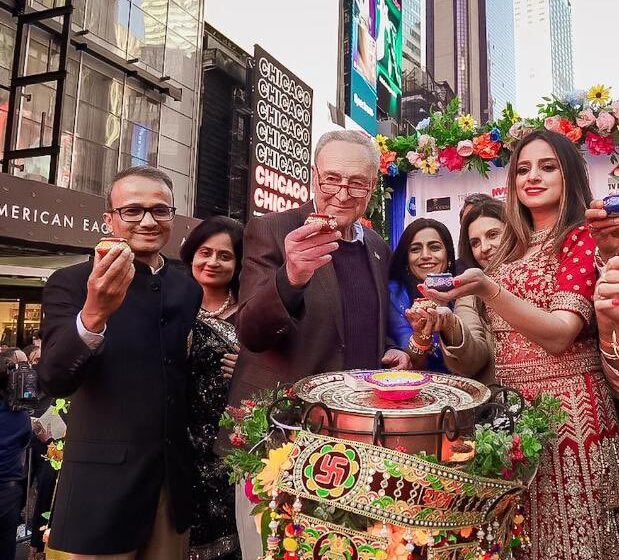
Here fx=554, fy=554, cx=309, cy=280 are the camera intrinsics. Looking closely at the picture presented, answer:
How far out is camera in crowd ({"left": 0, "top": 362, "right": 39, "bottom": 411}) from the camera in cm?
420

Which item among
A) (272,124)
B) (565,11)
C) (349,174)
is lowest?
(349,174)

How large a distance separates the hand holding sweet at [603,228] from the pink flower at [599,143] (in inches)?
91.9

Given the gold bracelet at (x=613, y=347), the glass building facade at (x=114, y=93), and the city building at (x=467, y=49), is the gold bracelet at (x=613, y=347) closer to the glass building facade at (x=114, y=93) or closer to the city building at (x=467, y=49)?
the glass building facade at (x=114, y=93)

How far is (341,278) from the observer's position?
2191 millimetres

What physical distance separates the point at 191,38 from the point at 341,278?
46.2ft

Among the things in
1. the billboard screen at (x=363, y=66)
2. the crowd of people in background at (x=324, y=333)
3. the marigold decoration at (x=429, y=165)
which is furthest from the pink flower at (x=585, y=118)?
the billboard screen at (x=363, y=66)

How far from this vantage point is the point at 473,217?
130 inches

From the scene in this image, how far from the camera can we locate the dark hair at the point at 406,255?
274cm

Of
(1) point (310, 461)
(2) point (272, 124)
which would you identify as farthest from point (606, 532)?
(2) point (272, 124)

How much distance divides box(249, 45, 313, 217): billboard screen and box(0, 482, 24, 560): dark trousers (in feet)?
30.0

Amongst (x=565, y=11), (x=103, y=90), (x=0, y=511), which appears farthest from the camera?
(x=565, y=11)

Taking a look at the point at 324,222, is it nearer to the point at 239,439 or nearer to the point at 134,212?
the point at 239,439

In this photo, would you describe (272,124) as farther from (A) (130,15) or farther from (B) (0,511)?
(B) (0,511)

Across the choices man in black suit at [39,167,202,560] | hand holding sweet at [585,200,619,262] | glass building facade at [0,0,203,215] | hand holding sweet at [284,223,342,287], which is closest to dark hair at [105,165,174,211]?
man in black suit at [39,167,202,560]
